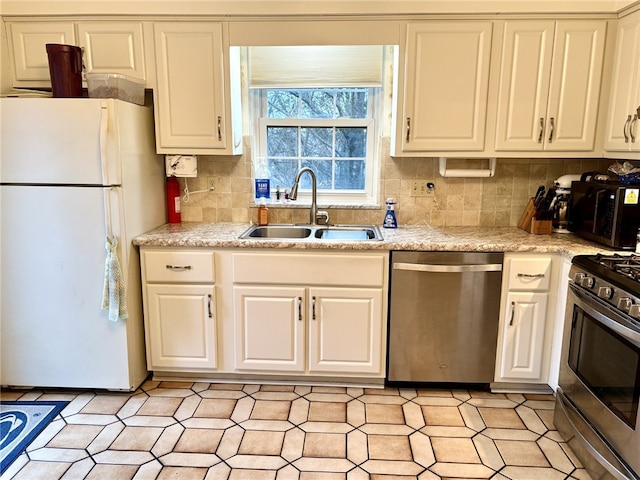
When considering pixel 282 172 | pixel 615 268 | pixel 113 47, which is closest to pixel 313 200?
pixel 282 172

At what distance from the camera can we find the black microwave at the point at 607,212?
225 centimetres

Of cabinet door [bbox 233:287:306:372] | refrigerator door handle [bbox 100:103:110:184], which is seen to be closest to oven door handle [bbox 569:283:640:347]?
cabinet door [bbox 233:287:306:372]

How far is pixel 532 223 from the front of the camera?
274 centimetres

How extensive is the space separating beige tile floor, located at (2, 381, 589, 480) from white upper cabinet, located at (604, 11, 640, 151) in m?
1.47

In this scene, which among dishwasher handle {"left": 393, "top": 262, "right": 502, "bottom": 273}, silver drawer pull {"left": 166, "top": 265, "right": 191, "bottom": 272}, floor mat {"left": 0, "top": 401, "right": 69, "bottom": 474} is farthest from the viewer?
silver drawer pull {"left": 166, "top": 265, "right": 191, "bottom": 272}

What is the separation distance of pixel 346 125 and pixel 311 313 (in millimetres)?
1308

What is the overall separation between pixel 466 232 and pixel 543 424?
3.63 feet

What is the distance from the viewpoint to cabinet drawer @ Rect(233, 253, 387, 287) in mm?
2516

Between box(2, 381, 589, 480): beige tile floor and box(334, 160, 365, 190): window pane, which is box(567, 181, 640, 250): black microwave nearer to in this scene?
box(2, 381, 589, 480): beige tile floor

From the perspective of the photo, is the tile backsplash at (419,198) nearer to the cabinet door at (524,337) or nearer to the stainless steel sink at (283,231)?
the stainless steel sink at (283,231)

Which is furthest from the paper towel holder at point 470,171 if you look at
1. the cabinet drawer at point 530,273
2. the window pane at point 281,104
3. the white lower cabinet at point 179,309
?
the white lower cabinet at point 179,309

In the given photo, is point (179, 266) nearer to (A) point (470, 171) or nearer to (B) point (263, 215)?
(B) point (263, 215)

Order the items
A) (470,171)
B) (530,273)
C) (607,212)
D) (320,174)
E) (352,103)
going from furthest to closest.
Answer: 1. (320,174)
2. (352,103)
3. (470,171)
4. (530,273)
5. (607,212)

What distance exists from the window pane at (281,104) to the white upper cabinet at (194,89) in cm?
38
